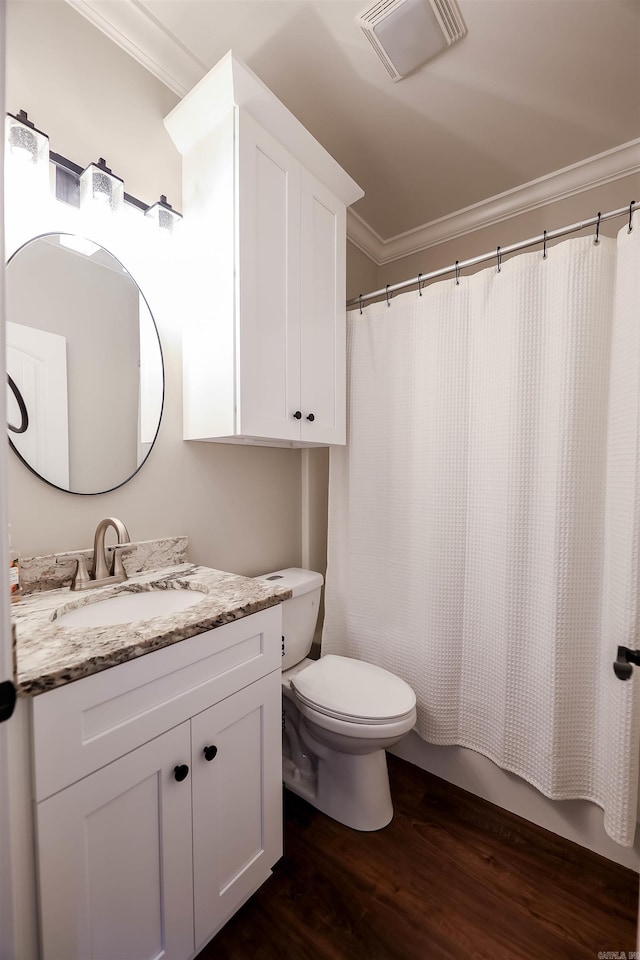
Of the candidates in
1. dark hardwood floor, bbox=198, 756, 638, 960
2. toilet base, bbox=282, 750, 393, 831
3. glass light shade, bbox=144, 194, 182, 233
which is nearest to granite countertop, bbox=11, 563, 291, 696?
toilet base, bbox=282, 750, 393, 831

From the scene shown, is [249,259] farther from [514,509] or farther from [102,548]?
[514,509]

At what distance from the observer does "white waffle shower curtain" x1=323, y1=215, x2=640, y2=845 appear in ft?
4.13

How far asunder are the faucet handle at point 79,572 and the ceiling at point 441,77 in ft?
5.26

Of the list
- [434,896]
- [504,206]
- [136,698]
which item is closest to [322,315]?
[504,206]

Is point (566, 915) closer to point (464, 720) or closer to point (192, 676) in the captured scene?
point (464, 720)

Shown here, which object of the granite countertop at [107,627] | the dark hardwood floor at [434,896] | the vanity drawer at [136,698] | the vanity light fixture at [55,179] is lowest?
the dark hardwood floor at [434,896]

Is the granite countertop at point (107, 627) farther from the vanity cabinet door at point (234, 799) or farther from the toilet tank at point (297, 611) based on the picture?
the toilet tank at point (297, 611)

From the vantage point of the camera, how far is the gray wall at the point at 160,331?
1111mm

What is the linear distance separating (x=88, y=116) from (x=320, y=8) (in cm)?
78

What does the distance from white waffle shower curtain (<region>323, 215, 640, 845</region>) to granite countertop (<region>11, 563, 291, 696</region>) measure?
2.53ft

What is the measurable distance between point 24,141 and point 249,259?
1.99 ft

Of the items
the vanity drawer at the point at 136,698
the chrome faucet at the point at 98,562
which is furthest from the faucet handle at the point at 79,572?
the vanity drawer at the point at 136,698

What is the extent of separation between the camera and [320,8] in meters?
1.24

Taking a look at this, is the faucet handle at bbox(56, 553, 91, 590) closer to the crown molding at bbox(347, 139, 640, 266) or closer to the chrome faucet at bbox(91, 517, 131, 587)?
the chrome faucet at bbox(91, 517, 131, 587)
